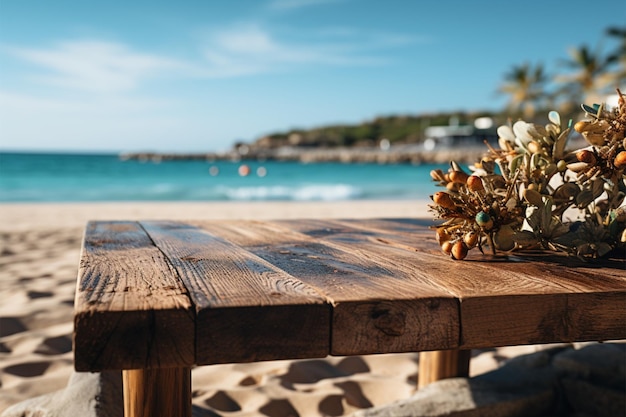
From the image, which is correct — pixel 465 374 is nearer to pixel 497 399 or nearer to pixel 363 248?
pixel 497 399

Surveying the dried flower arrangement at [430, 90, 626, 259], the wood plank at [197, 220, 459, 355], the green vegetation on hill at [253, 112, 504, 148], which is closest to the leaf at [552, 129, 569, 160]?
the dried flower arrangement at [430, 90, 626, 259]

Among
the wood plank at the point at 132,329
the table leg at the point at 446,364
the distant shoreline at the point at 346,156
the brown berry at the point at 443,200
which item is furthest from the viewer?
the distant shoreline at the point at 346,156

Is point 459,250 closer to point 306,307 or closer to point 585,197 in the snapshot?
point 585,197

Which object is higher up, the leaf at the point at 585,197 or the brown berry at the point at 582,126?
the brown berry at the point at 582,126

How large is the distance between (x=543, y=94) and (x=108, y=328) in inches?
1663

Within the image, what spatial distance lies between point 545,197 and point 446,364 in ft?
2.54

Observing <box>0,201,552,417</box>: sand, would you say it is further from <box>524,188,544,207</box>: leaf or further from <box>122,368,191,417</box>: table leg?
<box>524,188,544,207</box>: leaf

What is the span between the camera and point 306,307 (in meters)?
0.69

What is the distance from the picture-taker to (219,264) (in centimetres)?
98

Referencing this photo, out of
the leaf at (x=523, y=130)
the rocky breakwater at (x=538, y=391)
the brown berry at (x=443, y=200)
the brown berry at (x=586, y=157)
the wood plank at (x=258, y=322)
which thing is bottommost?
the rocky breakwater at (x=538, y=391)

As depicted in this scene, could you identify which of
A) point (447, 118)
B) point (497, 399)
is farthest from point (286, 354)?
point (447, 118)

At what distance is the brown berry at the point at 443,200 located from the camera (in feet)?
3.30

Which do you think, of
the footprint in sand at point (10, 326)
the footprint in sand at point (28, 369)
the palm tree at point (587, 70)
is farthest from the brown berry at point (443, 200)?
the palm tree at point (587, 70)

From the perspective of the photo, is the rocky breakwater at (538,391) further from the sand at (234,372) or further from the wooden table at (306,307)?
the wooden table at (306,307)
